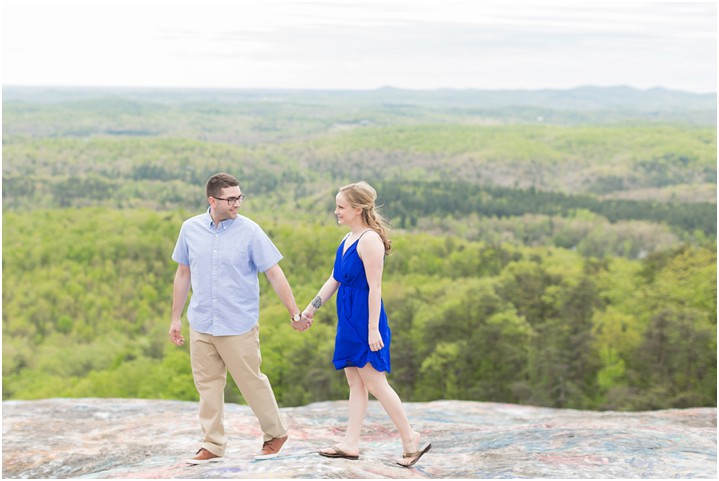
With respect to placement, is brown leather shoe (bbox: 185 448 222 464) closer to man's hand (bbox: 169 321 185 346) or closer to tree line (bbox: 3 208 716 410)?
man's hand (bbox: 169 321 185 346)

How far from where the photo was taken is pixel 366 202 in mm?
6426

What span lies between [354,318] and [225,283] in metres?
1.13

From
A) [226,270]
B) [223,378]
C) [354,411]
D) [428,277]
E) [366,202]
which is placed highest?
Result: [366,202]

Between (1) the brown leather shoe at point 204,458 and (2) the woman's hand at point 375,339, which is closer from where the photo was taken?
(2) the woman's hand at point 375,339

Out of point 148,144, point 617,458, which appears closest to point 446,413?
point 617,458

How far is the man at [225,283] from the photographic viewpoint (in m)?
6.73

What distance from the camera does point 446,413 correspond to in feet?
37.3

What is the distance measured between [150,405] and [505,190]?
134 meters

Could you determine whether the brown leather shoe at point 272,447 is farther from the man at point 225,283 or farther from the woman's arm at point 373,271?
the woman's arm at point 373,271

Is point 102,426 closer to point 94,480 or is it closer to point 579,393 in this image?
point 94,480

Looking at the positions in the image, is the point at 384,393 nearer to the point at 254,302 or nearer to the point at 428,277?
the point at 254,302

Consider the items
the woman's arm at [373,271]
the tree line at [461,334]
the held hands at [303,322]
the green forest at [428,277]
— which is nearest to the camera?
the woman's arm at [373,271]

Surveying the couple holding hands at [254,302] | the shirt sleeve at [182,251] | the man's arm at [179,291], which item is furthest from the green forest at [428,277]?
the shirt sleeve at [182,251]

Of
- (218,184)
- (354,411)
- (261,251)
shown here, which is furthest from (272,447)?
(218,184)
